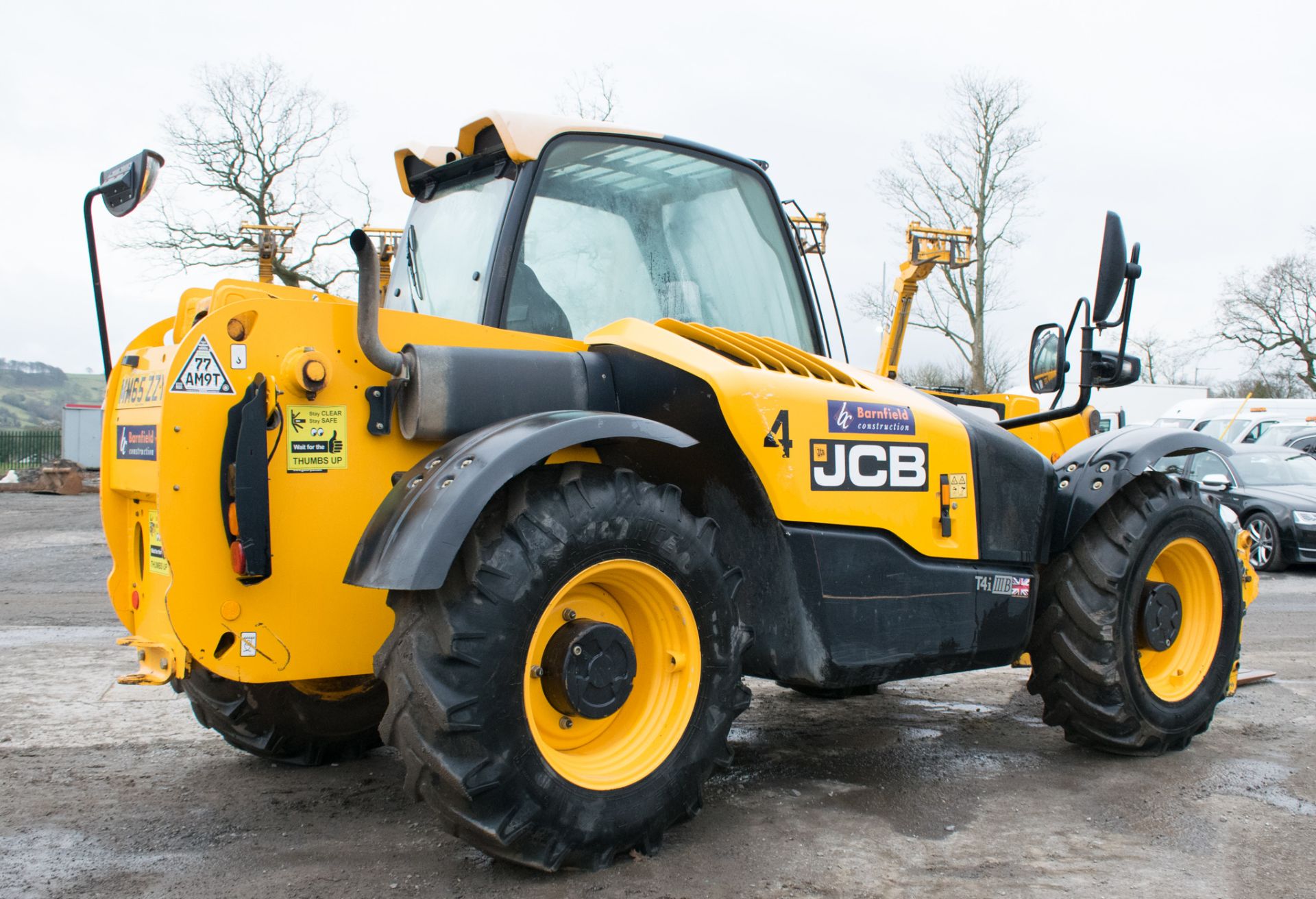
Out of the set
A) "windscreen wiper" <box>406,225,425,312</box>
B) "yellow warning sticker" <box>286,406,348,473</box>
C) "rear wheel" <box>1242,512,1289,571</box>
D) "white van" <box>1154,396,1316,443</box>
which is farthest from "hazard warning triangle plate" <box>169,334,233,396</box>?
"white van" <box>1154,396,1316,443</box>

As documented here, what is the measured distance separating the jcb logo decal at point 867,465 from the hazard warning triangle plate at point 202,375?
189cm

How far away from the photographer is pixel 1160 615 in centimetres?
484

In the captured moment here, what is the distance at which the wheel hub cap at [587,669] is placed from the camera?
333 centimetres

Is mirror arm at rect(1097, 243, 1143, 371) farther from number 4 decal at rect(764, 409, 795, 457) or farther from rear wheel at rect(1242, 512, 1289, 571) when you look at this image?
rear wheel at rect(1242, 512, 1289, 571)

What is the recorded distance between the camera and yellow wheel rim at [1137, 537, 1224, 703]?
500 cm

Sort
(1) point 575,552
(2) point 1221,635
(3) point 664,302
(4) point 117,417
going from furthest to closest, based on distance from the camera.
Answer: (2) point 1221,635 < (3) point 664,302 < (4) point 117,417 < (1) point 575,552

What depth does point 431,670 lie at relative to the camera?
308cm

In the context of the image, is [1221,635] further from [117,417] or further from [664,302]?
[117,417]

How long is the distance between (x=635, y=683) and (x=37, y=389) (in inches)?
2289

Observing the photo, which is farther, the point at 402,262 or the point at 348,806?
the point at 402,262

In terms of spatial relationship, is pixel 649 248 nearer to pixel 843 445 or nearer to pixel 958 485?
pixel 843 445

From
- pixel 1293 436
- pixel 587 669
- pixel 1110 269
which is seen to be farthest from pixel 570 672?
pixel 1293 436

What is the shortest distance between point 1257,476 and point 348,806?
510 inches

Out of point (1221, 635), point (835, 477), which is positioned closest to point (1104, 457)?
point (1221, 635)
